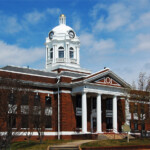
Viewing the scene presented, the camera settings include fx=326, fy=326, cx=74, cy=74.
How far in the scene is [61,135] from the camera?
4716cm

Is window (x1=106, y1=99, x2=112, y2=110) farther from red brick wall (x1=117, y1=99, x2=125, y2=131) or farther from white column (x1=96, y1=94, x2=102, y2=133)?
white column (x1=96, y1=94, x2=102, y2=133)

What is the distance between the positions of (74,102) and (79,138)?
17.9 ft

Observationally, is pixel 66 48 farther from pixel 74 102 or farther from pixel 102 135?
pixel 102 135

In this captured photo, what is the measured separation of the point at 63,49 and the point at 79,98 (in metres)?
11.8

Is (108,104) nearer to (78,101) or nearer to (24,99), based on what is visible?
(78,101)

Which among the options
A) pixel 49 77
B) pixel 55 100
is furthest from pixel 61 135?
pixel 49 77

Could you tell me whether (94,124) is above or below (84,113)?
below

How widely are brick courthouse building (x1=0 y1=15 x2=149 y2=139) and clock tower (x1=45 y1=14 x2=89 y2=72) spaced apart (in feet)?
3.24

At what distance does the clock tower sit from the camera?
58.2m

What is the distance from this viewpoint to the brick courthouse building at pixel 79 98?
4744cm

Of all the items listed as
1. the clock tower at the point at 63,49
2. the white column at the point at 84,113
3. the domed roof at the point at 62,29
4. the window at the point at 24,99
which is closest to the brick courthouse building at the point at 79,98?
the white column at the point at 84,113

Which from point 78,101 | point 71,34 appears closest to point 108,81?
point 78,101

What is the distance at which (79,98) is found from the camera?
50781mm

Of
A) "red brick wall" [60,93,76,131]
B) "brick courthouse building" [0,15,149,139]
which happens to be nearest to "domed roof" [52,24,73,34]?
"brick courthouse building" [0,15,149,139]
